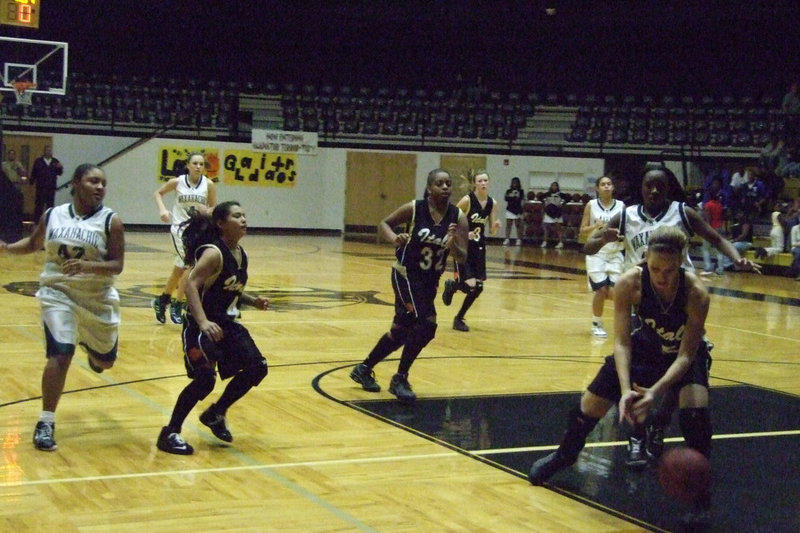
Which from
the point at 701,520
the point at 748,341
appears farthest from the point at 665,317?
the point at 748,341

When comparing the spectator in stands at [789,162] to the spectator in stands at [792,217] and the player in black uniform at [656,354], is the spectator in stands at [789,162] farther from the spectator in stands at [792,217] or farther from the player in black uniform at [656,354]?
the player in black uniform at [656,354]

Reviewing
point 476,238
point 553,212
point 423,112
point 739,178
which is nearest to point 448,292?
point 476,238

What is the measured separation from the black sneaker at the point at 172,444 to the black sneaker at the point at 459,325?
5.90 m

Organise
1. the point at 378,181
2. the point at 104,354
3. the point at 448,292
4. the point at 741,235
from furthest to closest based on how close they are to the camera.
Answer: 1. the point at 378,181
2. the point at 741,235
3. the point at 448,292
4. the point at 104,354

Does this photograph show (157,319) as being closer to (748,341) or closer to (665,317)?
(748,341)

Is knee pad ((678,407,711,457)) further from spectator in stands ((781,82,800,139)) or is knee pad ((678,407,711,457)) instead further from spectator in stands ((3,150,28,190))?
spectator in stands ((781,82,800,139))

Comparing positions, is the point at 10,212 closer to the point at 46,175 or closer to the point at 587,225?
the point at 46,175

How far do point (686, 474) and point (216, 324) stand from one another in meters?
2.61

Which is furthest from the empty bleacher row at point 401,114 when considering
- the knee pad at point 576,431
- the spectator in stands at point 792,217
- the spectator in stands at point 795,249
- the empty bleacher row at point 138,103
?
the knee pad at point 576,431

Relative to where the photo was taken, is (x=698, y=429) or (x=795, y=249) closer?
(x=698, y=429)

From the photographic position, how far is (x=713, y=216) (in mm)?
21594

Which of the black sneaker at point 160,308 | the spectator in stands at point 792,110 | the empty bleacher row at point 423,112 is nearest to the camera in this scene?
the black sneaker at point 160,308

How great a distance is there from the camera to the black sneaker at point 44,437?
582 cm

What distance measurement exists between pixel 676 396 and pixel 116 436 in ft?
10.4
